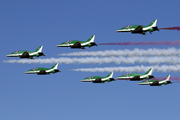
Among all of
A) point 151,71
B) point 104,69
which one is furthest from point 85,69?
point 151,71

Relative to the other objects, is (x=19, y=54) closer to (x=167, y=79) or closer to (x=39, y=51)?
(x=39, y=51)

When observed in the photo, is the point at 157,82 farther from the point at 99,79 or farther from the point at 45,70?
the point at 45,70

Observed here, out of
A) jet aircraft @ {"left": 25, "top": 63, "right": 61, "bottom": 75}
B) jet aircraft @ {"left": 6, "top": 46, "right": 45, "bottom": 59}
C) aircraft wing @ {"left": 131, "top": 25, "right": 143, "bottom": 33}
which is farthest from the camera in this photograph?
jet aircraft @ {"left": 25, "top": 63, "right": 61, "bottom": 75}

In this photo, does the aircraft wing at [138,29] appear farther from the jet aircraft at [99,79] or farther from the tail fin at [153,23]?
the jet aircraft at [99,79]

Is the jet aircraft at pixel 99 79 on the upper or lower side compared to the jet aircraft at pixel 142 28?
lower

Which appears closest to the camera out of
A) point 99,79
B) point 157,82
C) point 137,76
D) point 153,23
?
point 153,23

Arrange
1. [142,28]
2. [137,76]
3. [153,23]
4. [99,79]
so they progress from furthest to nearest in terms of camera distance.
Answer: [99,79], [137,76], [153,23], [142,28]

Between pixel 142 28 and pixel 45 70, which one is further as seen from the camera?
pixel 45 70

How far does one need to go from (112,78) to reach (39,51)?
30317 millimetres

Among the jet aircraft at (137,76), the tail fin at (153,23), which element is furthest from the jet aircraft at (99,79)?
the tail fin at (153,23)

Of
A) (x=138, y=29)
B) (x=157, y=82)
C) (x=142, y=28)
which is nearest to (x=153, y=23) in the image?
(x=142, y=28)

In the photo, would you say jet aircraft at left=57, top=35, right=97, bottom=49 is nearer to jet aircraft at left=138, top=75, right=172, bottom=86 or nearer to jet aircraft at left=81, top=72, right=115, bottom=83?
jet aircraft at left=81, top=72, right=115, bottom=83

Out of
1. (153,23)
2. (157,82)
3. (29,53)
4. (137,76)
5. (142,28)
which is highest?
(153,23)

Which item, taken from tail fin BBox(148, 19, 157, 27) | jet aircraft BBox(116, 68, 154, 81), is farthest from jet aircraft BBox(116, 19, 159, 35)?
jet aircraft BBox(116, 68, 154, 81)
